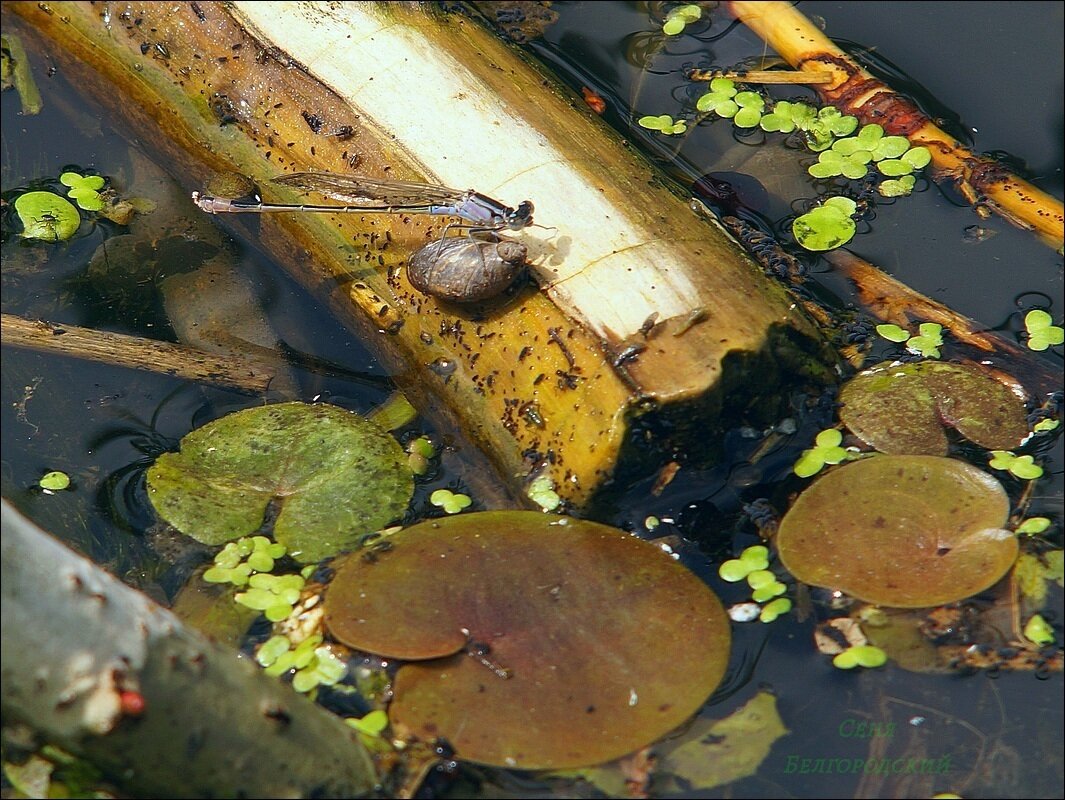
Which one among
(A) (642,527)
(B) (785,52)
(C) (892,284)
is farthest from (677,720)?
(B) (785,52)

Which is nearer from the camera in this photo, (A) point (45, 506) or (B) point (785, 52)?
(A) point (45, 506)

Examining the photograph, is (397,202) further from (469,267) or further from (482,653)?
(482,653)

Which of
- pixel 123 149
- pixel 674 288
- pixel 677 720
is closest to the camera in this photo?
pixel 677 720

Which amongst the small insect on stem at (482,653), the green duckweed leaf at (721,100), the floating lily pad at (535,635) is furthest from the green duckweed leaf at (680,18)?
the small insect on stem at (482,653)

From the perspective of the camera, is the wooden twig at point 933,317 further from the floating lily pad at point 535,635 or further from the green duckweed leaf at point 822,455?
the floating lily pad at point 535,635

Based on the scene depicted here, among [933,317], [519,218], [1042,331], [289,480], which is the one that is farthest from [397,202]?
[1042,331]

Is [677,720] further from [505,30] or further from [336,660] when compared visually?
[505,30]

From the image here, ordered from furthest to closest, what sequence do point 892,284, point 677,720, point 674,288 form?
1. point 892,284
2. point 674,288
3. point 677,720

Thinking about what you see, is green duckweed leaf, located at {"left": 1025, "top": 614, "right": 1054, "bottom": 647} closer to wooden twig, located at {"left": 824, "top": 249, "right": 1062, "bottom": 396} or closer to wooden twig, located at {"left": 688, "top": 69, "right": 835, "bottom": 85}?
wooden twig, located at {"left": 824, "top": 249, "right": 1062, "bottom": 396}
